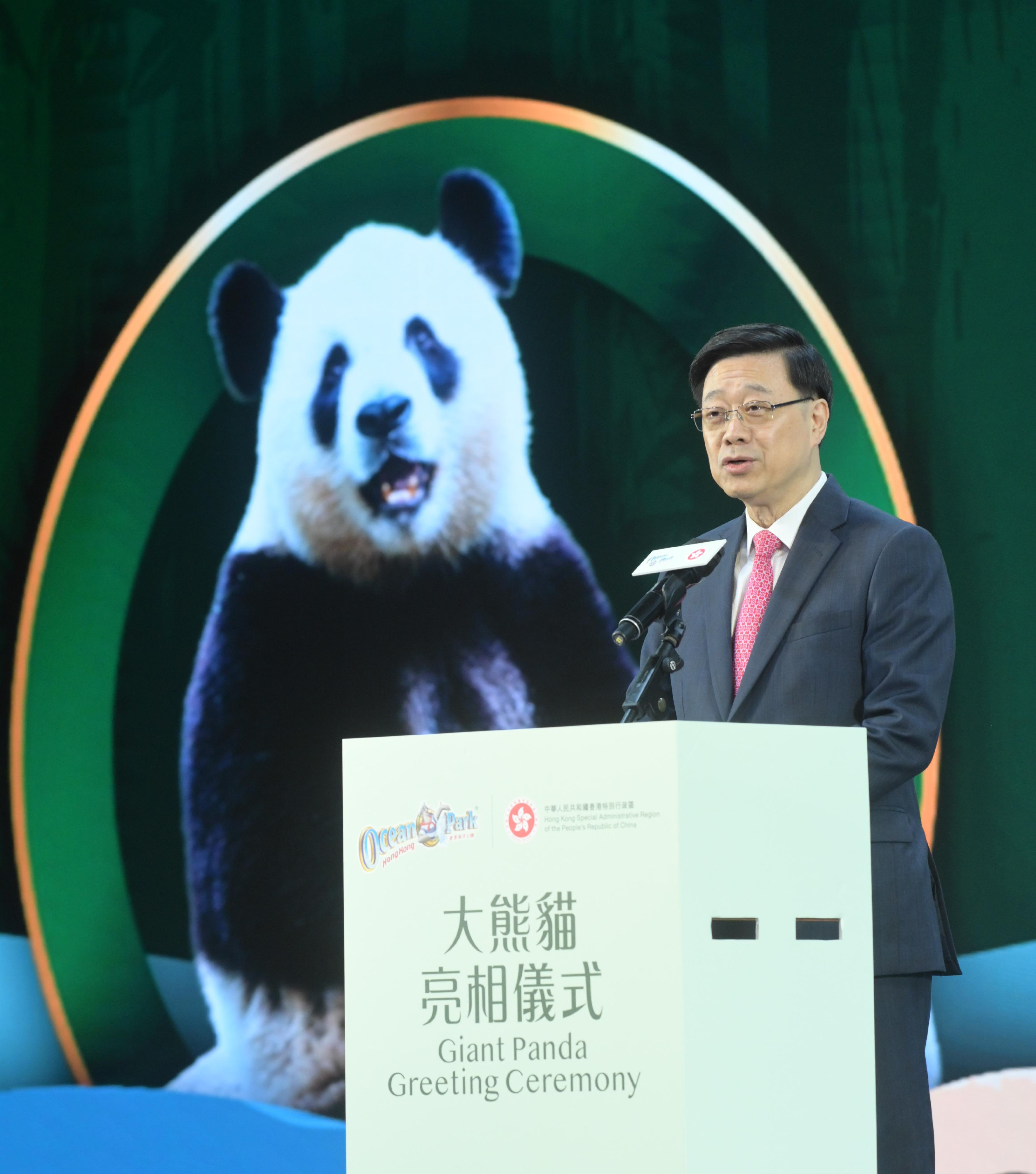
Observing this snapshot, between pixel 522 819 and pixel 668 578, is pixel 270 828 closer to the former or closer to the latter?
pixel 668 578

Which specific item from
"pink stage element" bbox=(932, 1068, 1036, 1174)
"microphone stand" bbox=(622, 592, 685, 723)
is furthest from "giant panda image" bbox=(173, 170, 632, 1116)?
"microphone stand" bbox=(622, 592, 685, 723)

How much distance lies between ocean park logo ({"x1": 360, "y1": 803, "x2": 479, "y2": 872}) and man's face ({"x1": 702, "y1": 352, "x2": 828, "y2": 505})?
2.42ft

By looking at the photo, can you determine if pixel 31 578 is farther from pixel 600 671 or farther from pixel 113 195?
pixel 600 671

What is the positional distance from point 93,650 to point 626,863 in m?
2.89

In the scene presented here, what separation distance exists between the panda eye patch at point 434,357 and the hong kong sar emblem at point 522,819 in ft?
8.16

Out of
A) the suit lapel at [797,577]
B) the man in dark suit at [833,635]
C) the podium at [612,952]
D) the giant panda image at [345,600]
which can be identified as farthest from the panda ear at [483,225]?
the podium at [612,952]

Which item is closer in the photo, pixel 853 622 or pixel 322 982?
pixel 853 622

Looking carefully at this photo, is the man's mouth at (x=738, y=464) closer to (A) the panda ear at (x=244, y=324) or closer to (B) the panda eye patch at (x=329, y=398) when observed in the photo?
(B) the panda eye patch at (x=329, y=398)

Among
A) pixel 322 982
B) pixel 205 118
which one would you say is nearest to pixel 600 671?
pixel 322 982

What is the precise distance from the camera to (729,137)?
3664 millimetres

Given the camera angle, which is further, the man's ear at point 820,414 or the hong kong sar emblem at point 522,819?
the man's ear at point 820,414

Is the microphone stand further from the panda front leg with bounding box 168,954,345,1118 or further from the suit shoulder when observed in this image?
the panda front leg with bounding box 168,954,345,1118

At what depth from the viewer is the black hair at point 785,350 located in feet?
6.70

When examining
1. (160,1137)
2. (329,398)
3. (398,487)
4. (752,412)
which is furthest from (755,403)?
(160,1137)
